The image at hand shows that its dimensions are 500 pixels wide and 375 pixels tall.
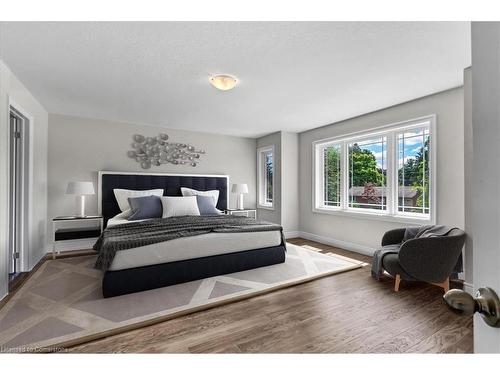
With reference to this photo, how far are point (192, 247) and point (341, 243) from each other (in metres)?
2.84

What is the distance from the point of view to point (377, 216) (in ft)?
12.8

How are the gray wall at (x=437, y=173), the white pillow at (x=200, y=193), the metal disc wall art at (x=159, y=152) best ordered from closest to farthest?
the gray wall at (x=437, y=173) < the metal disc wall art at (x=159, y=152) < the white pillow at (x=200, y=193)

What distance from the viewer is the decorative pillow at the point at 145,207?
3.94m

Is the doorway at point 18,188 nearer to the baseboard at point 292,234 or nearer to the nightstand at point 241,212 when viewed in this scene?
the nightstand at point 241,212

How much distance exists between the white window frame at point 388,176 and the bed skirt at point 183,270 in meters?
1.68

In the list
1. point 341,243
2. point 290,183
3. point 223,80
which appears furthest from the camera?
point 290,183

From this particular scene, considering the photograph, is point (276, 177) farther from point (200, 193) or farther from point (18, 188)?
point (18, 188)

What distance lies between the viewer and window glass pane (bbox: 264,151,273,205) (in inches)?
230

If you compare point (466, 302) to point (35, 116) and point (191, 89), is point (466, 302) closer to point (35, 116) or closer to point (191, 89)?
point (191, 89)

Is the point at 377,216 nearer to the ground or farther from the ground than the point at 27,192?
nearer to the ground

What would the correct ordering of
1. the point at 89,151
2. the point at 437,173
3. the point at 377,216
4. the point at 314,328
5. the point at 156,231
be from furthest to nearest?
1. the point at 89,151
2. the point at 377,216
3. the point at 437,173
4. the point at 156,231
5. the point at 314,328

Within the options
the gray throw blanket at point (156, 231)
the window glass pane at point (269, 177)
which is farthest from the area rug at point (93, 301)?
the window glass pane at point (269, 177)

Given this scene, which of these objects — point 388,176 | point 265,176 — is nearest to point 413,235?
point 388,176

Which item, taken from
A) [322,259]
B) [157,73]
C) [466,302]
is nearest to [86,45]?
[157,73]
